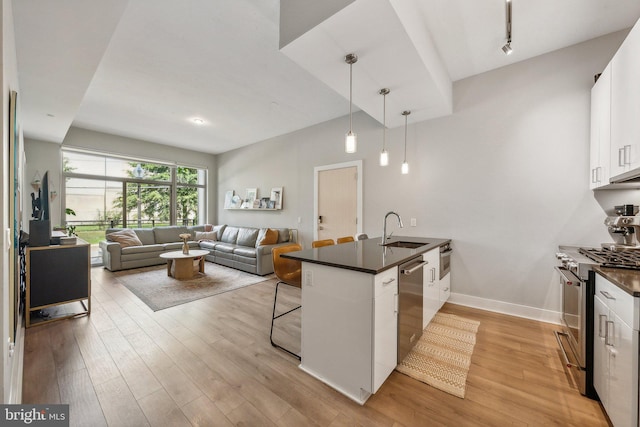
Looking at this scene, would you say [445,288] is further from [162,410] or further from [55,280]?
[55,280]

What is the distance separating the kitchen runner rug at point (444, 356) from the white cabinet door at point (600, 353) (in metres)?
0.72

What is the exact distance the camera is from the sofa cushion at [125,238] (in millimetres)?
5086

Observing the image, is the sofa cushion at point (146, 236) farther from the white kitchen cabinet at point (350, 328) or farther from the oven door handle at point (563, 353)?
the oven door handle at point (563, 353)

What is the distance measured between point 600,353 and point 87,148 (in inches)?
315

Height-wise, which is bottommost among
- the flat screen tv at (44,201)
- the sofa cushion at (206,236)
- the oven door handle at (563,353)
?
the oven door handle at (563,353)

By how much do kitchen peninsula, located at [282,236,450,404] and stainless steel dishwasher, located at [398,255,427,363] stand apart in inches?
2.1

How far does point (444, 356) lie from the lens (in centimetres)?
209

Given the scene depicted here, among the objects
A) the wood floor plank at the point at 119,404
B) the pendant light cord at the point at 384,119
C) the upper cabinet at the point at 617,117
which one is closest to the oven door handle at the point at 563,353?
the upper cabinet at the point at 617,117

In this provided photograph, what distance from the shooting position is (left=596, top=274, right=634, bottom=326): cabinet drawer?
1229 mm

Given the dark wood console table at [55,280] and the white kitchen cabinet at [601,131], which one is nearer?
the white kitchen cabinet at [601,131]

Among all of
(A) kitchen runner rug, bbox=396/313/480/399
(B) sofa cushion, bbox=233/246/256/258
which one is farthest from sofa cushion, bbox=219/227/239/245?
(A) kitchen runner rug, bbox=396/313/480/399

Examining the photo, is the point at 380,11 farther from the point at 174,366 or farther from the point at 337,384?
the point at 174,366

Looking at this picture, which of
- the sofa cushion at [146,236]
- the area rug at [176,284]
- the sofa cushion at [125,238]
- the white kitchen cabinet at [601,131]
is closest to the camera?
the white kitchen cabinet at [601,131]

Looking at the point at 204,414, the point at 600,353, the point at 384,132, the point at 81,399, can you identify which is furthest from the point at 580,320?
the point at 81,399
